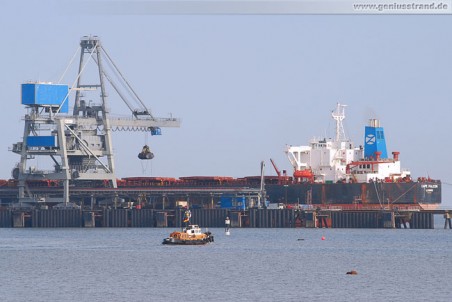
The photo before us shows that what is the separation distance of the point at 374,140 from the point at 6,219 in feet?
135

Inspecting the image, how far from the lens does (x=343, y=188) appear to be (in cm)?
14450

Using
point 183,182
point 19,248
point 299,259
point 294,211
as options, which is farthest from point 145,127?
point 299,259

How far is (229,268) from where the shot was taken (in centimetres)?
8831

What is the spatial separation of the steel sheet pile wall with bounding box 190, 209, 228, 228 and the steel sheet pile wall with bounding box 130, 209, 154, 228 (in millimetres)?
5211

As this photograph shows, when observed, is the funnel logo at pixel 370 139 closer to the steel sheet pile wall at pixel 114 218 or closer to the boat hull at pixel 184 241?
the steel sheet pile wall at pixel 114 218

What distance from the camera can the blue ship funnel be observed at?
5901 inches

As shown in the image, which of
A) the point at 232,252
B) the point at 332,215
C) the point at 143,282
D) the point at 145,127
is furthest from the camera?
the point at 145,127

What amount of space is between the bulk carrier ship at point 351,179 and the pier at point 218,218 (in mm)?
3359

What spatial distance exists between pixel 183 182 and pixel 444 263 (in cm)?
6228

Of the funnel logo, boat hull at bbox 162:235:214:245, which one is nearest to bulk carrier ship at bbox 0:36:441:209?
the funnel logo

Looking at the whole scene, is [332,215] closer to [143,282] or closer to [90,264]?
[90,264]

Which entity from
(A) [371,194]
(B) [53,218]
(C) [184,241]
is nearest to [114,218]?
(B) [53,218]

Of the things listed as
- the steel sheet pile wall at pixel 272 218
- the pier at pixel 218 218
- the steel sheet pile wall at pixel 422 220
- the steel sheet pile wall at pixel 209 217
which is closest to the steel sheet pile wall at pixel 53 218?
the pier at pixel 218 218

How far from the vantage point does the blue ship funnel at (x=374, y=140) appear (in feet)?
492
